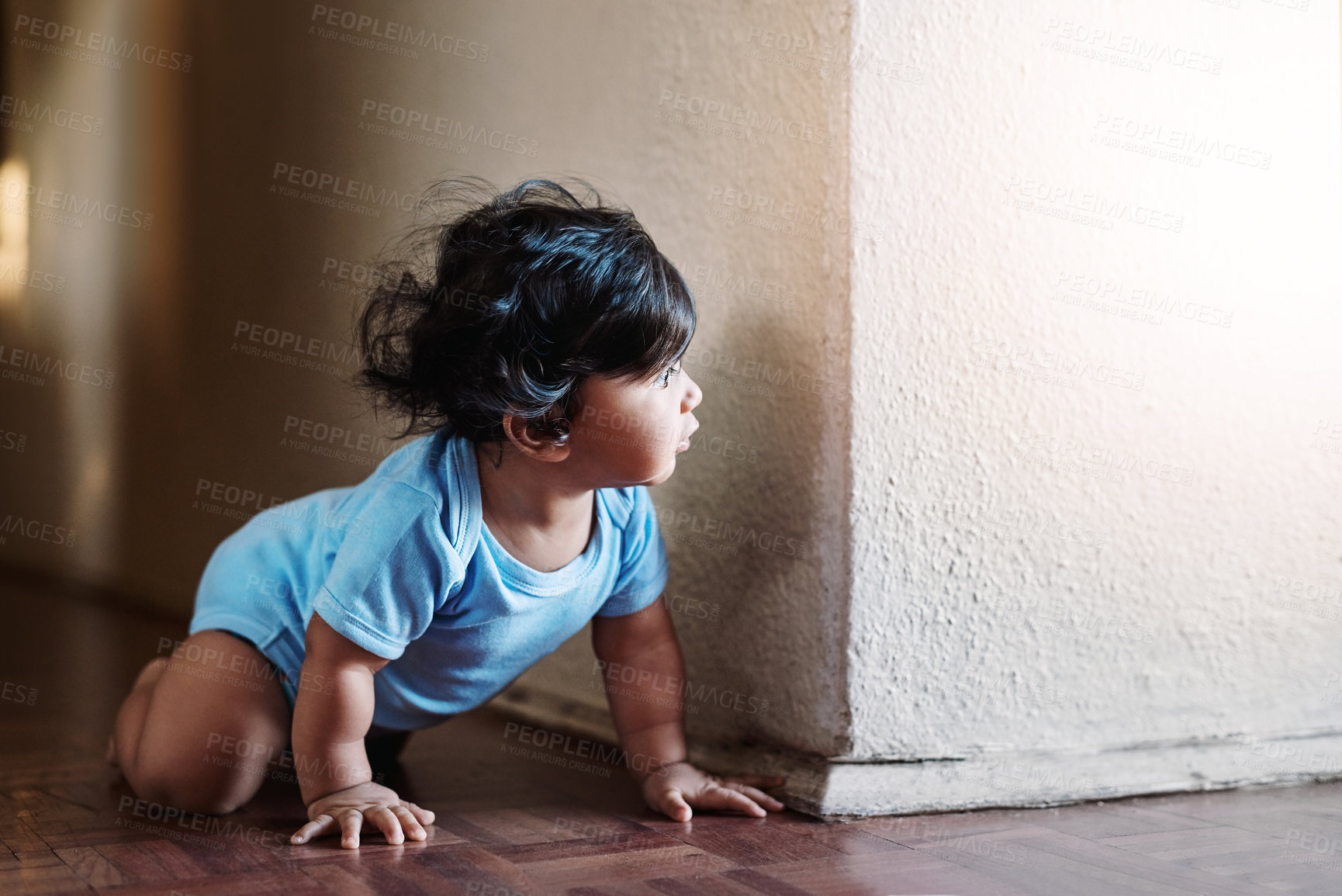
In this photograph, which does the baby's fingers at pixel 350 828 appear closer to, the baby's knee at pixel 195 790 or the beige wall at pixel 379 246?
the baby's knee at pixel 195 790

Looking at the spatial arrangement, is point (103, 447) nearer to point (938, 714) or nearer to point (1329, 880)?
point (938, 714)

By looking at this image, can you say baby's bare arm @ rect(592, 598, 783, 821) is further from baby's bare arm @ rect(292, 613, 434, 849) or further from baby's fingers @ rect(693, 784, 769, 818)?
baby's bare arm @ rect(292, 613, 434, 849)

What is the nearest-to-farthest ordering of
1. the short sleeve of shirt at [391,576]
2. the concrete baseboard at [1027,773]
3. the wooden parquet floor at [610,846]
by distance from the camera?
the wooden parquet floor at [610,846] → the short sleeve of shirt at [391,576] → the concrete baseboard at [1027,773]

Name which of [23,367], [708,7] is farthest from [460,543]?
→ [23,367]

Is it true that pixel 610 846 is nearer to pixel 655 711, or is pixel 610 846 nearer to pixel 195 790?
pixel 655 711

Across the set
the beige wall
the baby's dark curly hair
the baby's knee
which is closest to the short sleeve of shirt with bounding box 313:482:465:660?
the baby's dark curly hair

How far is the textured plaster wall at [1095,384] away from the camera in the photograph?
1.02m

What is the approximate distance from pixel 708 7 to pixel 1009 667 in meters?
0.77

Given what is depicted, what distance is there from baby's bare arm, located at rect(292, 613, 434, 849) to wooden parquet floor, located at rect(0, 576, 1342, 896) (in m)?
0.03

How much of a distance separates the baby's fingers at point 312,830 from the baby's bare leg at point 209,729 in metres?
0.14

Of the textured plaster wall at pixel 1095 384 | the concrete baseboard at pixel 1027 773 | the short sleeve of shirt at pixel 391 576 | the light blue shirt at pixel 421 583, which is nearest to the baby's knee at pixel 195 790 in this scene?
the light blue shirt at pixel 421 583

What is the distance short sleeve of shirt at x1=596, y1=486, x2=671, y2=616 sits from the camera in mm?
1097

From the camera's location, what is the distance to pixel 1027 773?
1.07 m

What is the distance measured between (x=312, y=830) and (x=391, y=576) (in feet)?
0.72
